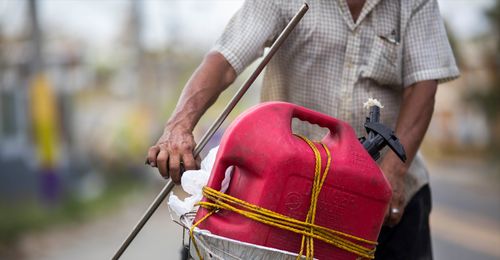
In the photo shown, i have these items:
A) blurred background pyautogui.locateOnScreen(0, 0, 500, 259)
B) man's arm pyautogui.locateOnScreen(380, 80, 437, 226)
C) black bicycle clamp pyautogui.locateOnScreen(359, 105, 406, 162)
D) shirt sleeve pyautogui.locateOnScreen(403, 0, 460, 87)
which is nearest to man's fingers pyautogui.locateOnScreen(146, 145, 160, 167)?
black bicycle clamp pyautogui.locateOnScreen(359, 105, 406, 162)

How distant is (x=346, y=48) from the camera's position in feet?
7.43

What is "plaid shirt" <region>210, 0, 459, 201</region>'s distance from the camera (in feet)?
7.33

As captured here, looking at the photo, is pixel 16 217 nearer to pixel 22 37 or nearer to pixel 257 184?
pixel 22 37

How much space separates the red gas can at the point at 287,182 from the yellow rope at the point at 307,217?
1 centimetres

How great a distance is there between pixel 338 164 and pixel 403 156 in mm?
221

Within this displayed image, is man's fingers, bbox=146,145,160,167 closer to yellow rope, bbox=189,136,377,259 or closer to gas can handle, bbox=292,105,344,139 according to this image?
yellow rope, bbox=189,136,377,259

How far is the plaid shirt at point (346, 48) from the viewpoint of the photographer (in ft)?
7.33

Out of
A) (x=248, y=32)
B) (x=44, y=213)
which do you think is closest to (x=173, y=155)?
(x=248, y=32)

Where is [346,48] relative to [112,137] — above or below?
above

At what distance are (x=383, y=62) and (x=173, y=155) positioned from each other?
0.77 meters

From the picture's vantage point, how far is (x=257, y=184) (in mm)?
1634

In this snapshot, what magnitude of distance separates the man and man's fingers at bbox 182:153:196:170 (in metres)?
0.33

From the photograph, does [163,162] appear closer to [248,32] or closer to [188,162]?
[188,162]

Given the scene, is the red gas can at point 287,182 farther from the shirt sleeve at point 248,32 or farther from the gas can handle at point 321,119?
the shirt sleeve at point 248,32
